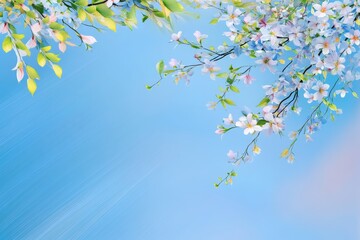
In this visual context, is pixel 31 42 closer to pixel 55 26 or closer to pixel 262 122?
pixel 55 26

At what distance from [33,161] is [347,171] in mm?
2400

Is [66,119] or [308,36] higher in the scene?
[308,36]

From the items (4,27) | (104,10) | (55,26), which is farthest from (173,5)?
(4,27)

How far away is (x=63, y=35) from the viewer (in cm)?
137

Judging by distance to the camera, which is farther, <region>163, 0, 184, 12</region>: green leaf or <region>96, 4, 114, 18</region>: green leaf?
<region>96, 4, 114, 18</region>: green leaf

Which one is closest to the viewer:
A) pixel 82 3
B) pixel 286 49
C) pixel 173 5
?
pixel 173 5

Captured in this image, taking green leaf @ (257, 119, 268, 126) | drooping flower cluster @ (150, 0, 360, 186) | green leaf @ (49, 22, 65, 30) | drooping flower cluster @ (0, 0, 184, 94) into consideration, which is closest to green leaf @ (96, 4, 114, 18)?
drooping flower cluster @ (0, 0, 184, 94)

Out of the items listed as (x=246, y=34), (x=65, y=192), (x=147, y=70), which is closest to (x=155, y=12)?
(x=246, y=34)

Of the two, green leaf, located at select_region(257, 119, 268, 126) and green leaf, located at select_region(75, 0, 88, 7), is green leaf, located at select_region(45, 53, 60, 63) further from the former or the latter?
green leaf, located at select_region(257, 119, 268, 126)

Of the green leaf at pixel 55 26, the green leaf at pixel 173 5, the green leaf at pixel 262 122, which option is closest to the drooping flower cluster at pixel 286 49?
the green leaf at pixel 262 122

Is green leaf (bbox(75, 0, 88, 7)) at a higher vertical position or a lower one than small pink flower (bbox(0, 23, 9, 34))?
lower

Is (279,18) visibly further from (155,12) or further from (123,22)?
(123,22)

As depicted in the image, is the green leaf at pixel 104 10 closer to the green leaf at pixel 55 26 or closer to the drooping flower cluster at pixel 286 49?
the green leaf at pixel 55 26

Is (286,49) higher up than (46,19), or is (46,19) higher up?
(46,19)
